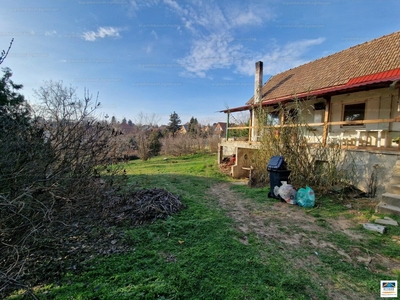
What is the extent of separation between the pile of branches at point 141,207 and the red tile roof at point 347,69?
622 centimetres

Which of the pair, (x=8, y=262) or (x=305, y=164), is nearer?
(x=8, y=262)

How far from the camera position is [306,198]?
5438 mm

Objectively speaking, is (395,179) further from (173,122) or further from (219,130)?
(173,122)

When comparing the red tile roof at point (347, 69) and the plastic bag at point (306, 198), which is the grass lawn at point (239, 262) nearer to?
the plastic bag at point (306, 198)

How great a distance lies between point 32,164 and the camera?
2.44m

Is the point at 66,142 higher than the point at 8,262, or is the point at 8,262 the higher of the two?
the point at 66,142

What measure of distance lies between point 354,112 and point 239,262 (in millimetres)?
9945

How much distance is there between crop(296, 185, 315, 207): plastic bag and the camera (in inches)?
213

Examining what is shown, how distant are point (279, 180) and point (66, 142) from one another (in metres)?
5.83

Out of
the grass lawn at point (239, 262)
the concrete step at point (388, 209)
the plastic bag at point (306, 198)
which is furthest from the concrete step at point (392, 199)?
the plastic bag at point (306, 198)

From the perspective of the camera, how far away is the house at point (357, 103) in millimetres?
6176

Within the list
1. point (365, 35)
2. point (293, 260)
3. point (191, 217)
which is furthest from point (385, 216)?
point (365, 35)

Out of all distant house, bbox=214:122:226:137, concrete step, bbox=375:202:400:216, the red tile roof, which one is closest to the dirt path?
concrete step, bbox=375:202:400:216

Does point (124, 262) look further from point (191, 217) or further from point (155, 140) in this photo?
point (155, 140)
